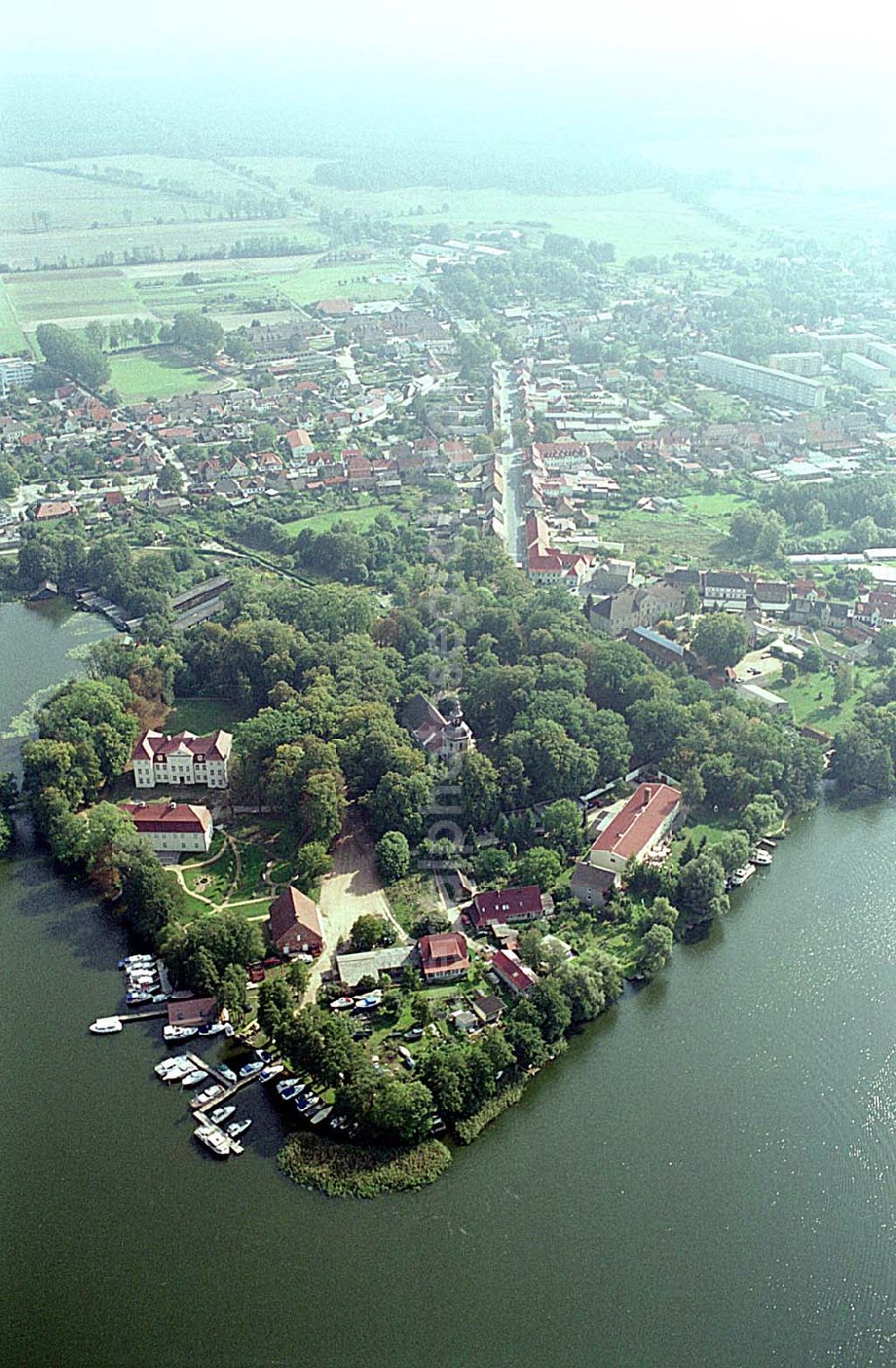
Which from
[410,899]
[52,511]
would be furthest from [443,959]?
[52,511]

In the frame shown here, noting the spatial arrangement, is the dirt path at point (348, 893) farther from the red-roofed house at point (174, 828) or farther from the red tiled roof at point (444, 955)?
the red-roofed house at point (174, 828)

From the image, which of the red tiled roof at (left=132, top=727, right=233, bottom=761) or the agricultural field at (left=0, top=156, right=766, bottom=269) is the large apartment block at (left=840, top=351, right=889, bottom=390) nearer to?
the agricultural field at (left=0, top=156, right=766, bottom=269)

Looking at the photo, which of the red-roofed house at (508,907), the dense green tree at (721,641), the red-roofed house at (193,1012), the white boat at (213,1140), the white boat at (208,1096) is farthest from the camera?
the dense green tree at (721,641)

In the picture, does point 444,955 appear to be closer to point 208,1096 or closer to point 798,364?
point 208,1096

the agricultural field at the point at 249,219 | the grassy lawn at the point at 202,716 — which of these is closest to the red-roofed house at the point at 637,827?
the grassy lawn at the point at 202,716

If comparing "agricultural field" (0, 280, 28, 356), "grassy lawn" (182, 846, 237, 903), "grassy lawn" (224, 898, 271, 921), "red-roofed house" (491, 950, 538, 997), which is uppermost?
"agricultural field" (0, 280, 28, 356)

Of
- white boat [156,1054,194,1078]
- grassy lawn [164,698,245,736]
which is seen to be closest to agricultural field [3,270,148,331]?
grassy lawn [164,698,245,736]

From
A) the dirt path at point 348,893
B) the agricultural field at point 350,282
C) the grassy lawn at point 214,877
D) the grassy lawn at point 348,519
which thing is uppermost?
the agricultural field at point 350,282

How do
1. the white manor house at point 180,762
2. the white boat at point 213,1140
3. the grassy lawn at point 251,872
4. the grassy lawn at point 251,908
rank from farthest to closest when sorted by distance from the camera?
the white manor house at point 180,762 → the grassy lawn at point 251,872 → the grassy lawn at point 251,908 → the white boat at point 213,1140
